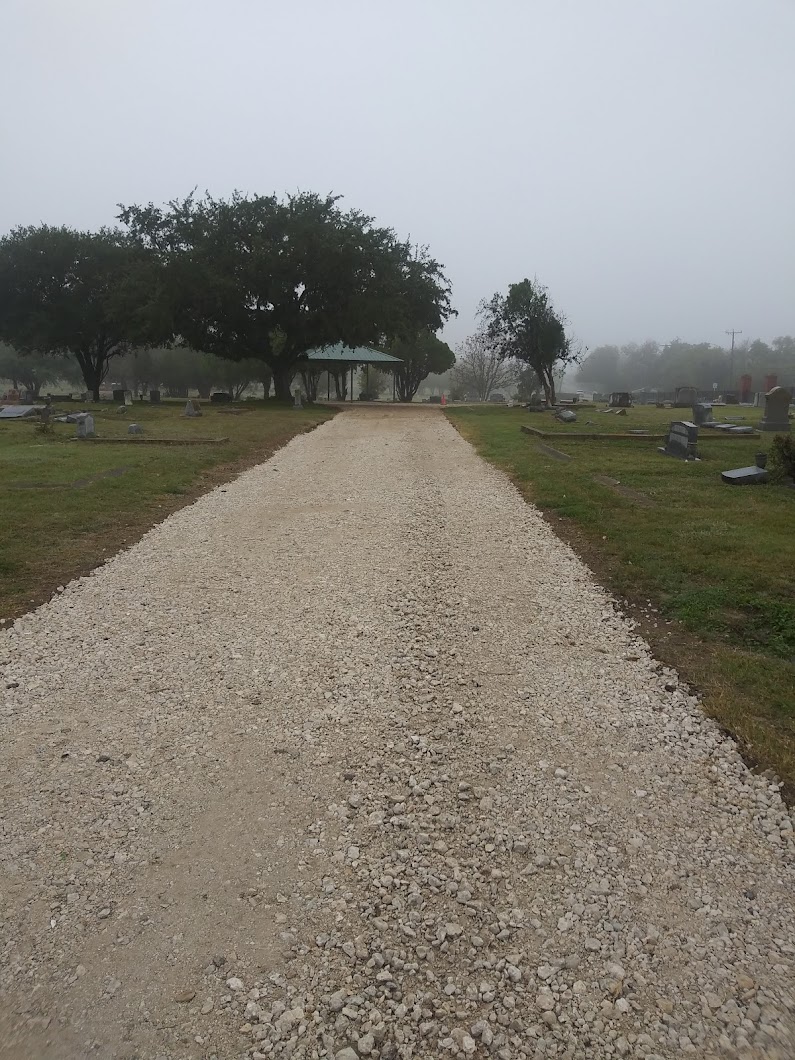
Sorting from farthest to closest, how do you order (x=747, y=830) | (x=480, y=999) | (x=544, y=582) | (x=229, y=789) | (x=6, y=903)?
(x=544, y=582), (x=229, y=789), (x=747, y=830), (x=6, y=903), (x=480, y=999)

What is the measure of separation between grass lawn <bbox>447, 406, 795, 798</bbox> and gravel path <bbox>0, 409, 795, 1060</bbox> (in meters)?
0.25

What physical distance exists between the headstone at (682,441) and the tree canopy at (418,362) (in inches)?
1730

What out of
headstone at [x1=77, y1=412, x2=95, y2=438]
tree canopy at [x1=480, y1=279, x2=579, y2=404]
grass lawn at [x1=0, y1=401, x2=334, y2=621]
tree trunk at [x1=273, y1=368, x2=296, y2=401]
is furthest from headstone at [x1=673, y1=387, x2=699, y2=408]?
headstone at [x1=77, y1=412, x2=95, y2=438]

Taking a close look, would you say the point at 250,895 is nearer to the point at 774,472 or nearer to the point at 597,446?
the point at 774,472

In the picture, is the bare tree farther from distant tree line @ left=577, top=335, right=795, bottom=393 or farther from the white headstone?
the white headstone

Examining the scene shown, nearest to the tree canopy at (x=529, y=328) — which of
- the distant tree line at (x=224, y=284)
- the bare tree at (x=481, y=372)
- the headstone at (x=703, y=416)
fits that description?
the distant tree line at (x=224, y=284)

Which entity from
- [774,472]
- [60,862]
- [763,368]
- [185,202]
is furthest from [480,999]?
[763,368]

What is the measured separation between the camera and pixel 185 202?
36219 millimetres

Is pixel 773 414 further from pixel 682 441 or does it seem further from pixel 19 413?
pixel 19 413

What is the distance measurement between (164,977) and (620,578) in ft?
16.3

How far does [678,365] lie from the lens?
84750 mm

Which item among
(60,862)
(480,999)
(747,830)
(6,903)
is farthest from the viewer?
(747,830)

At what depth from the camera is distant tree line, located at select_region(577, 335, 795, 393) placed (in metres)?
77.1

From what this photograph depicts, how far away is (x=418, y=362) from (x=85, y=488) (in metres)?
52.2
